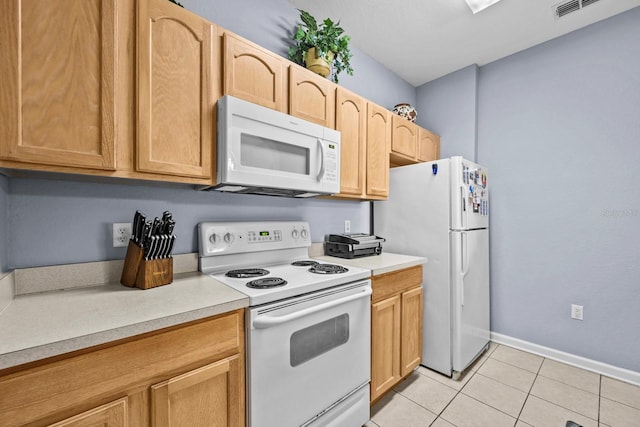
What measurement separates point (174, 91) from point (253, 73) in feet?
1.43

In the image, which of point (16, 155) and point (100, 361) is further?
point (16, 155)

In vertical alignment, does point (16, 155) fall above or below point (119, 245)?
above

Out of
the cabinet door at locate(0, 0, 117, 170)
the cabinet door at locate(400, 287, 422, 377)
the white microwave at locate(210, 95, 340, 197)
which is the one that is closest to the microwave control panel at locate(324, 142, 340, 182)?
the white microwave at locate(210, 95, 340, 197)

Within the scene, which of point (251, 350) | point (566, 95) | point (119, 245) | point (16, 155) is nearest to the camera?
point (16, 155)

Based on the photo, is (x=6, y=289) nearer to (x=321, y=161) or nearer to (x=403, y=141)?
(x=321, y=161)

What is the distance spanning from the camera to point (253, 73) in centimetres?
146

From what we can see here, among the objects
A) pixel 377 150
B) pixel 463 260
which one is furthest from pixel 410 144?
pixel 463 260

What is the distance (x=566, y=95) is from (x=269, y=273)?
2882mm

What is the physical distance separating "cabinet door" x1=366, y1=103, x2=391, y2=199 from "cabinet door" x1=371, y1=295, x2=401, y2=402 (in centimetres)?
87

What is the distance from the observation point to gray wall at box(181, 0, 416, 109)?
163 centimetres

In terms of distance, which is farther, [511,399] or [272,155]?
[511,399]

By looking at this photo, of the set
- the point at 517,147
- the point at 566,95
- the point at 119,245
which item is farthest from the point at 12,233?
the point at 566,95

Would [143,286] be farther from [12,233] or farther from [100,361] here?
[12,233]

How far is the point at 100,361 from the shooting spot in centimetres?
76
